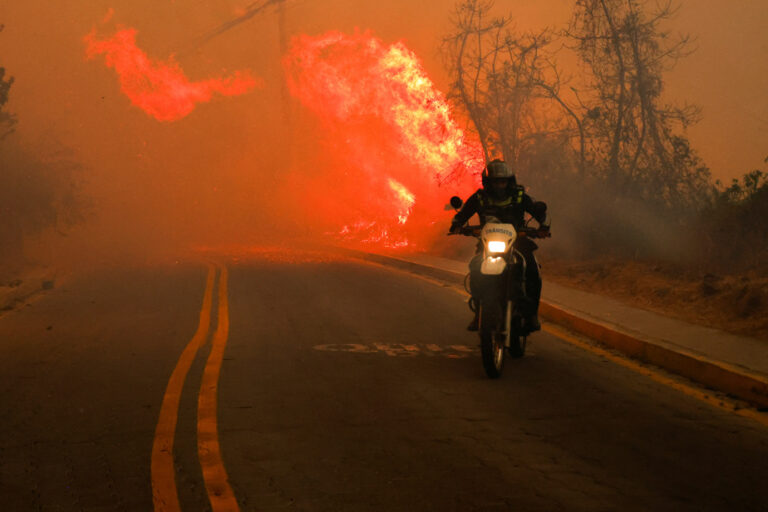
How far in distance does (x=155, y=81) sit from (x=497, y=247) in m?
52.2

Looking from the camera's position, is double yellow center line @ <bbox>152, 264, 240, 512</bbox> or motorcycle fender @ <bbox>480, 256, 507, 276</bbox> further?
motorcycle fender @ <bbox>480, 256, 507, 276</bbox>

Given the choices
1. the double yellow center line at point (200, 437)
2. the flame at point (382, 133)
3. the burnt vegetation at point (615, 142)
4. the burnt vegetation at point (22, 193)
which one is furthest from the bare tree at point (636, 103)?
the burnt vegetation at point (22, 193)

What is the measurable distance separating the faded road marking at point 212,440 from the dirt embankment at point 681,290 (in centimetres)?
644

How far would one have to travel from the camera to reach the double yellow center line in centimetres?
533

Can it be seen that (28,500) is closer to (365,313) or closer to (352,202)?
(365,313)

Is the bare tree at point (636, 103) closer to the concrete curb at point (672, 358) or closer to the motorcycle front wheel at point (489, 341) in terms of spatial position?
the concrete curb at point (672, 358)

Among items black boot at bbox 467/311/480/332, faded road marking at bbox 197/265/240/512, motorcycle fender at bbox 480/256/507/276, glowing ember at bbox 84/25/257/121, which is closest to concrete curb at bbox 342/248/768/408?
black boot at bbox 467/311/480/332

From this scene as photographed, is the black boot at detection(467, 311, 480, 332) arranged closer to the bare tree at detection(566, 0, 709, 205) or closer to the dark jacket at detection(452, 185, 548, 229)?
the dark jacket at detection(452, 185, 548, 229)

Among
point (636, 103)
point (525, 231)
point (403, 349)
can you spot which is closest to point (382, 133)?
point (636, 103)

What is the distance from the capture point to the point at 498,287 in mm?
8617

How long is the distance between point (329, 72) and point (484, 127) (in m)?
14.7

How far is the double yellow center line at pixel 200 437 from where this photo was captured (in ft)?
17.5

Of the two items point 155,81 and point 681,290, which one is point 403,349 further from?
point 155,81

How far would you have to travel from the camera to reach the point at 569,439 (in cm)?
657
